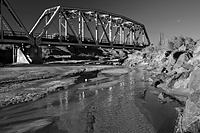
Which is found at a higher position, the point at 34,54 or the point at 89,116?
the point at 34,54

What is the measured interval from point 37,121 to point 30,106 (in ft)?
6.36

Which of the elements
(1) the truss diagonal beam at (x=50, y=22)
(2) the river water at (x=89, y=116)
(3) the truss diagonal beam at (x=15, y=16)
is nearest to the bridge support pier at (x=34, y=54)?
(3) the truss diagonal beam at (x=15, y=16)

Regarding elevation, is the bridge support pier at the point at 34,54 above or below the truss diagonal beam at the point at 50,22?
below

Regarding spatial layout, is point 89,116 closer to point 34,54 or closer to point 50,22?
point 34,54

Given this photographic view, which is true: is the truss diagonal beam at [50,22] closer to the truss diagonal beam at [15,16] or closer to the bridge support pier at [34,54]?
the bridge support pier at [34,54]

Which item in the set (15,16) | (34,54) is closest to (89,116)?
(34,54)

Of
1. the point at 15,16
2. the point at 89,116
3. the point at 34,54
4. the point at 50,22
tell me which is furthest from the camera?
the point at 50,22

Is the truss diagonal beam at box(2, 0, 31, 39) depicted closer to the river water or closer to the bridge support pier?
the bridge support pier

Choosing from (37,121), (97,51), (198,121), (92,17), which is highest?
(92,17)

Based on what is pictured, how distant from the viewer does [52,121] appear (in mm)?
5289

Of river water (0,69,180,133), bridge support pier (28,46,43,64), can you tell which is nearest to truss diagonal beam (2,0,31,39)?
bridge support pier (28,46,43,64)

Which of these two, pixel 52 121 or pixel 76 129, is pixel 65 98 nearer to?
pixel 52 121

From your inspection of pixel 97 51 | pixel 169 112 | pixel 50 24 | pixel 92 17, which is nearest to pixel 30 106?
pixel 169 112

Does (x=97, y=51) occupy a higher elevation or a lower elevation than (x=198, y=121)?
higher
